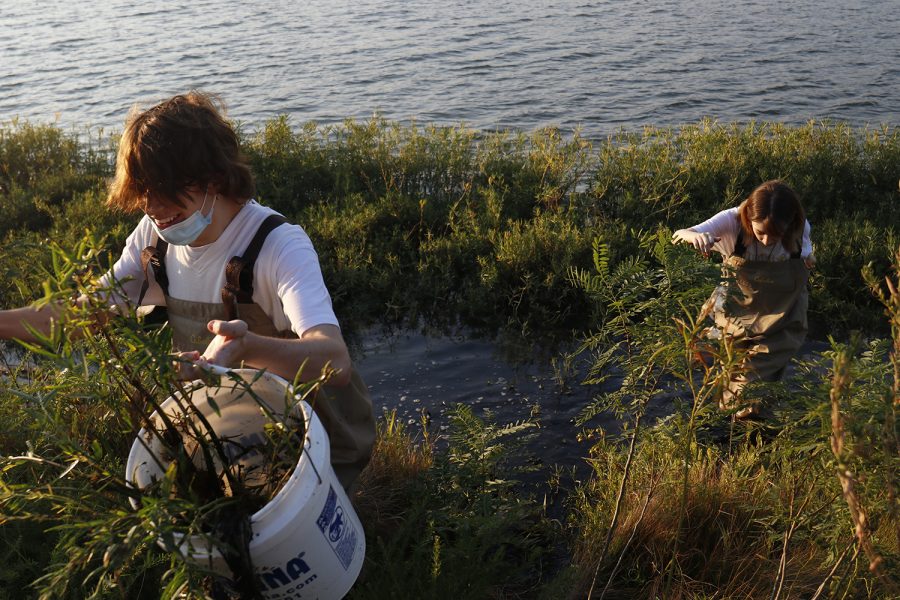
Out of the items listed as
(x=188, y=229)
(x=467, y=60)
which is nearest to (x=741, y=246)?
(x=188, y=229)

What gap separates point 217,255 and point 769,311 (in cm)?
350

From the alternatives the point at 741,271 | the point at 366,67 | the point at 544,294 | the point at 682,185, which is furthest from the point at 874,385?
the point at 366,67

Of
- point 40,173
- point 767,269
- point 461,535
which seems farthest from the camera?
point 40,173

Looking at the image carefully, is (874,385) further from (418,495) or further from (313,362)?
(418,495)

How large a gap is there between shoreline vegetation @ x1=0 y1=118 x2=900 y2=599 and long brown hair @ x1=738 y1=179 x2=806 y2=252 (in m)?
0.59

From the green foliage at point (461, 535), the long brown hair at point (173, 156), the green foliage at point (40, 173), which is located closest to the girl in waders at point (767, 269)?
the green foliage at point (461, 535)

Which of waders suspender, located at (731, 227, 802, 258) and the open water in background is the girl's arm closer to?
waders suspender, located at (731, 227, 802, 258)

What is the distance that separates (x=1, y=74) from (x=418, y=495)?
14.0 metres

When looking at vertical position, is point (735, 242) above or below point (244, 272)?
below

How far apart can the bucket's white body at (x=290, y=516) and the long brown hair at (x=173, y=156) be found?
2.24 feet

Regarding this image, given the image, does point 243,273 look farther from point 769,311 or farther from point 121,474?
point 769,311

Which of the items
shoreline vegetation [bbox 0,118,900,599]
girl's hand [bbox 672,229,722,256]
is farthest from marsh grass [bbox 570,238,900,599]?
girl's hand [bbox 672,229,722,256]

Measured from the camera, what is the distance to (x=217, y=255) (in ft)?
8.55

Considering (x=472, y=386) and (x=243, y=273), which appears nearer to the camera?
(x=243, y=273)
